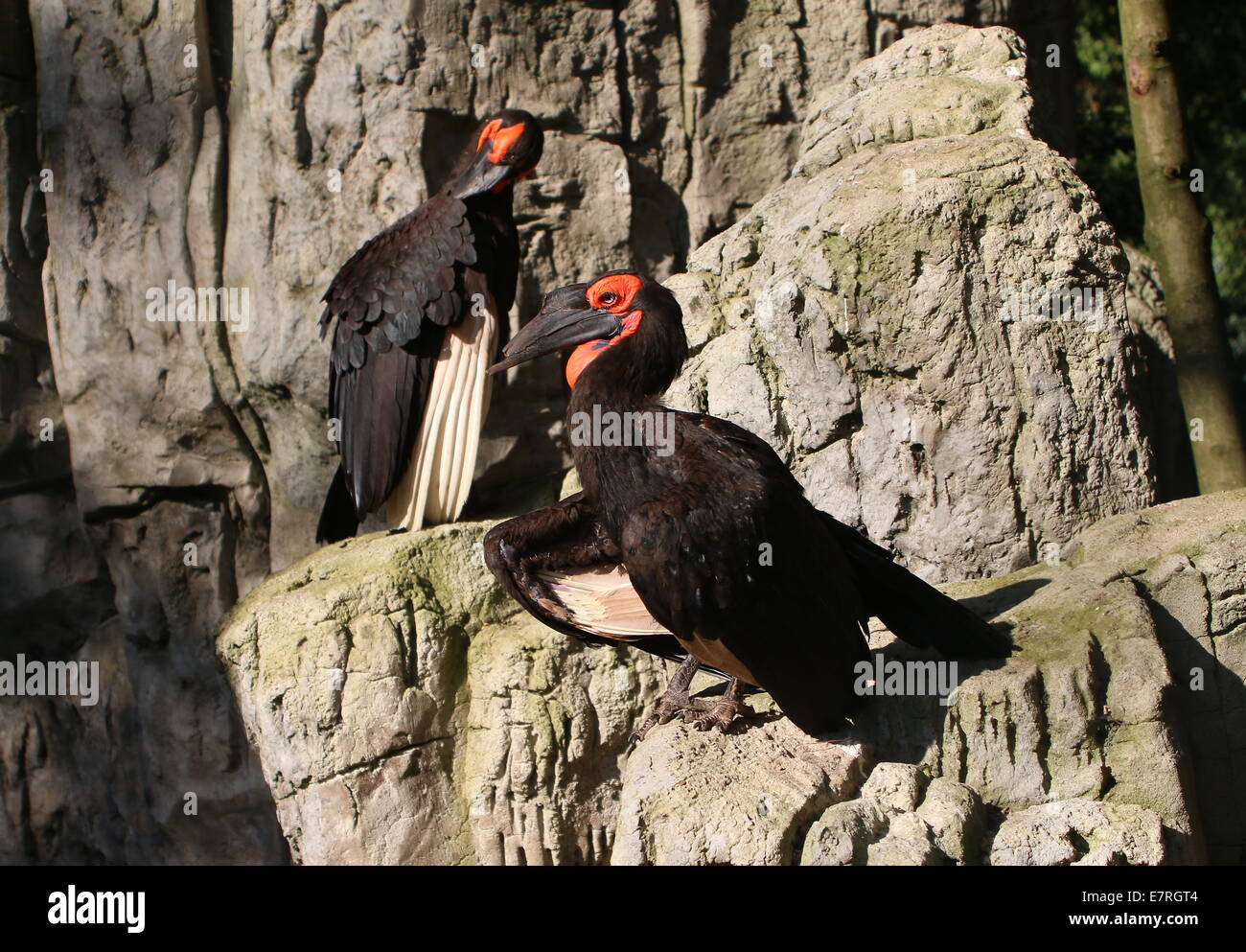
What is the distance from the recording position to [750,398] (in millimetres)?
4988

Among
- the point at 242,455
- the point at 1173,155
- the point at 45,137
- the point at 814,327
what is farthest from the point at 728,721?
the point at 45,137

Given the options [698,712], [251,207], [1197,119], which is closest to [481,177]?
[251,207]

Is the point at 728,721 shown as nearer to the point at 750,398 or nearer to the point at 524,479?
the point at 750,398

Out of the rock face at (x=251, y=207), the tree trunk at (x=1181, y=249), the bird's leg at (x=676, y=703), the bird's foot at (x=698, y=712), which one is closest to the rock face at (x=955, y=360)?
the tree trunk at (x=1181, y=249)

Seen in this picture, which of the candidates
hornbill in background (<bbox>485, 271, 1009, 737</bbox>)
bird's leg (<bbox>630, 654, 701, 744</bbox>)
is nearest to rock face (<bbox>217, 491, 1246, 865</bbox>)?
bird's leg (<bbox>630, 654, 701, 744</bbox>)

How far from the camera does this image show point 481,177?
19.1 ft

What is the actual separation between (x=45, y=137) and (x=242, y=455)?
1.92 m

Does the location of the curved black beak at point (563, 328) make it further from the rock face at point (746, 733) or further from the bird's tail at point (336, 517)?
the bird's tail at point (336, 517)

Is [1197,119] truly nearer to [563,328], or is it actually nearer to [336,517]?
[336,517]

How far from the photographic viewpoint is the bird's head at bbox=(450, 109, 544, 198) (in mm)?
5797

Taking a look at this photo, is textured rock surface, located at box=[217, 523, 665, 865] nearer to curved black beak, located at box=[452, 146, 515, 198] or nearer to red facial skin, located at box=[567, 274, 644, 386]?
curved black beak, located at box=[452, 146, 515, 198]

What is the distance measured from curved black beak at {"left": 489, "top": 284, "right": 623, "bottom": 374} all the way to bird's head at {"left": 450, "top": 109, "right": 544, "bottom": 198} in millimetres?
1972

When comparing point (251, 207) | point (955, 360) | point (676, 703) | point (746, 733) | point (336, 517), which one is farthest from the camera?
point (251, 207)

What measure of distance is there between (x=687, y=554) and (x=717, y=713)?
791mm
